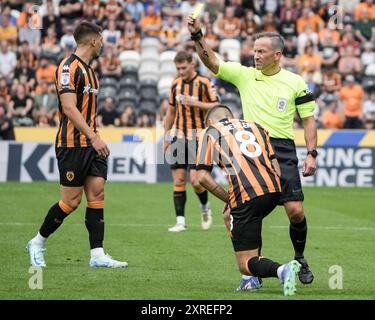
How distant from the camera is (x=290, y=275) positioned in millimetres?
8352

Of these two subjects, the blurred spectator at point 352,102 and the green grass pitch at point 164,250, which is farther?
the blurred spectator at point 352,102

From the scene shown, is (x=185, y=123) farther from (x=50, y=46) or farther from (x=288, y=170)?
(x=50, y=46)

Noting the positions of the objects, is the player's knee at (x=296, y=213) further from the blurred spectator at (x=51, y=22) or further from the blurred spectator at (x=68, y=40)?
the blurred spectator at (x=51, y=22)

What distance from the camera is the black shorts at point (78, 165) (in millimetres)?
10438

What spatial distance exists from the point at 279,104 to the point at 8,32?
60.9ft

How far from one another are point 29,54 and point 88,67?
1639 cm

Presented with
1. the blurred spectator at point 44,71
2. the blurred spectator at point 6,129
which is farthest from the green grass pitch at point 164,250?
the blurred spectator at point 44,71

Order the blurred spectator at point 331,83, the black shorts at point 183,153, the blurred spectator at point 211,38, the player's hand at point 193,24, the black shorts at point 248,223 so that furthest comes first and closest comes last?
the blurred spectator at point 211,38 → the blurred spectator at point 331,83 → the black shorts at point 183,153 → the player's hand at point 193,24 → the black shorts at point 248,223

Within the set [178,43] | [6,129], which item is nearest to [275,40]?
[6,129]

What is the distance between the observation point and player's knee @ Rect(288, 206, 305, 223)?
9.66m

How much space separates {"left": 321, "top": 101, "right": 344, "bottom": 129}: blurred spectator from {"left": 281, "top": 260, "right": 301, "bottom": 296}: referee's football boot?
17.1 meters

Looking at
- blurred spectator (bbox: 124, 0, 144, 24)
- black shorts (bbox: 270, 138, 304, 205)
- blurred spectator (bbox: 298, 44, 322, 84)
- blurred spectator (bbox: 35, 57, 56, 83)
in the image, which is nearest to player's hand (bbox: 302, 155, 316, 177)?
black shorts (bbox: 270, 138, 304, 205)

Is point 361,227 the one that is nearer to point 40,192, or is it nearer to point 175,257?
point 175,257

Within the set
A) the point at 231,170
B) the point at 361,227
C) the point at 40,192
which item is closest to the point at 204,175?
the point at 231,170
